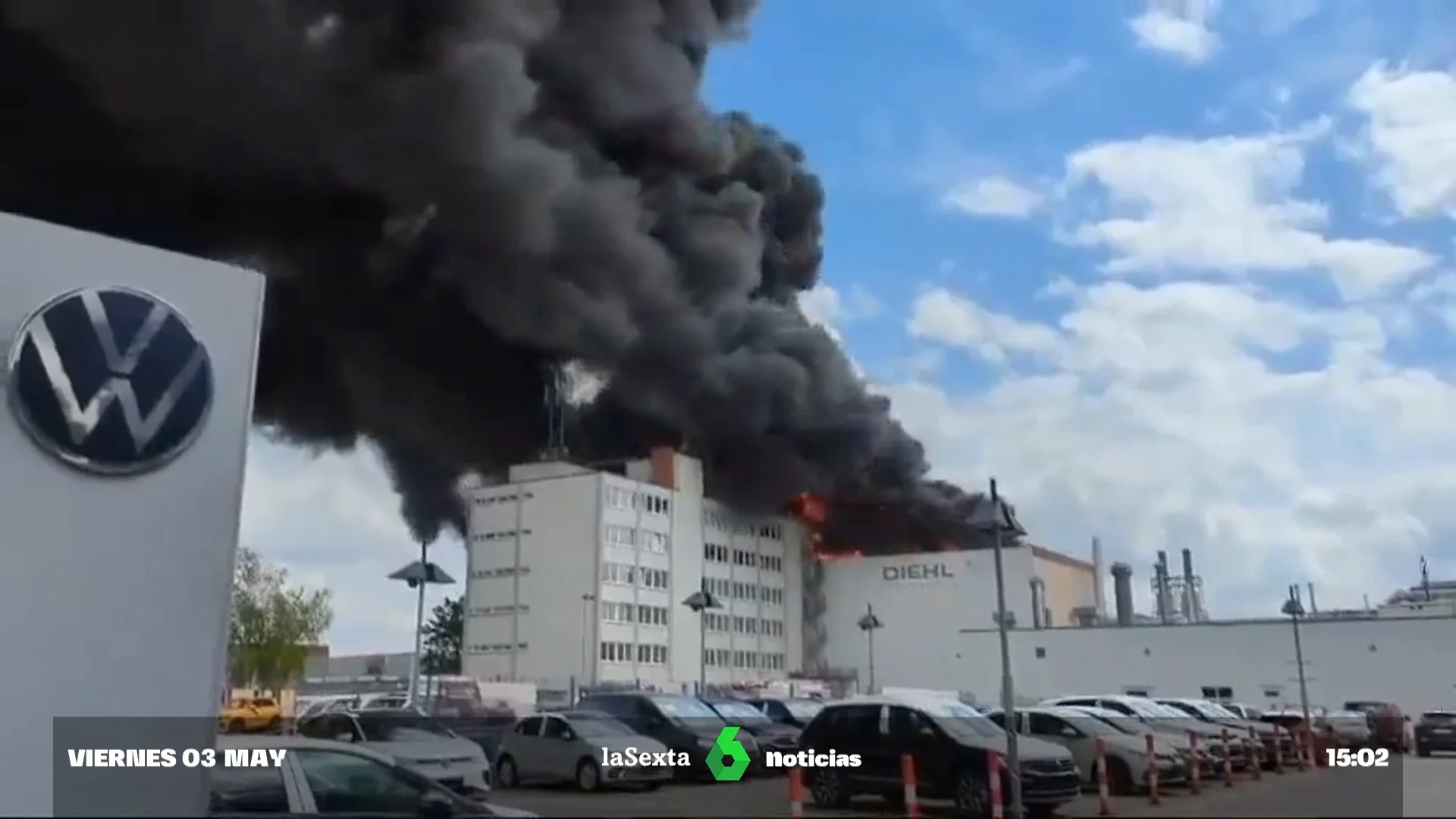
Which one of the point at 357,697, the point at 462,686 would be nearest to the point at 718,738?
the point at 357,697

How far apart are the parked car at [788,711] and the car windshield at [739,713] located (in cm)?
37

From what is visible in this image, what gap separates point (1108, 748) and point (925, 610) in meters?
45.4

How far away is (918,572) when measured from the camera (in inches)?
2338

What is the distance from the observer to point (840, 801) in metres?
12.6

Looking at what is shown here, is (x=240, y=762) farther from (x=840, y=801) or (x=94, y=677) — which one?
(x=840, y=801)

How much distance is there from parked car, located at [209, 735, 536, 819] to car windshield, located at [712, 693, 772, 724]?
10.5 metres

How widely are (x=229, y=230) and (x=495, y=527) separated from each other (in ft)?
67.5

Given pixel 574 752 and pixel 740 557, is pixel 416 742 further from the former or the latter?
pixel 740 557

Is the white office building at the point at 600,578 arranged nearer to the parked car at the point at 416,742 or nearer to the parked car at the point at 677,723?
the parked car at the point at 677,723

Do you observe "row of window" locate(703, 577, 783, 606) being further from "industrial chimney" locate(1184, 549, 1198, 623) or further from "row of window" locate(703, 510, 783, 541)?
"industrial chimney" locate(1184, 549, 1198, 623)

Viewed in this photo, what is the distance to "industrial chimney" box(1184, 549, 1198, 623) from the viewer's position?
5991 cm

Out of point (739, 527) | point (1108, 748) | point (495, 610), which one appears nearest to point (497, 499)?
point (495, 610)

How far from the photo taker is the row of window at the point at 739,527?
190ft

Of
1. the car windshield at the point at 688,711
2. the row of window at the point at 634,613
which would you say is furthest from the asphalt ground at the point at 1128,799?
the row of window at the point at 634,613
